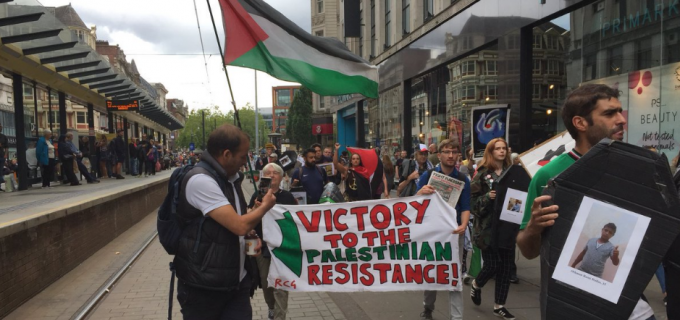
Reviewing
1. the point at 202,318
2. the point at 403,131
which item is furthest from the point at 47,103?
the point at 202,318

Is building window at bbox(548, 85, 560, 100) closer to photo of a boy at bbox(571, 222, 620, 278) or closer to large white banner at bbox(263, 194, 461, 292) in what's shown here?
large white banner at bbox(263, 194, 461, 292)

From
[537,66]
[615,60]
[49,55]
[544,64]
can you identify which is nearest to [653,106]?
[615,60]

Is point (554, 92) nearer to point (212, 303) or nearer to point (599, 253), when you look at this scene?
point (212, 303)

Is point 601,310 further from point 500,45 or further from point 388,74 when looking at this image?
point 388,74

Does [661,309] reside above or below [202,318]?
below

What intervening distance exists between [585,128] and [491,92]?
12533mm

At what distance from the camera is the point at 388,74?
2377cm

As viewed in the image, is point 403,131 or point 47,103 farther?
point 403,131

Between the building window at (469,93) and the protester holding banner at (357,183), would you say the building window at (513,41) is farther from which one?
the protester holding banner at (357,183)

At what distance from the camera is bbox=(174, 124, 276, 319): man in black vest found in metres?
2.99

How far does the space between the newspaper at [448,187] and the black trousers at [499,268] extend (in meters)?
0.77

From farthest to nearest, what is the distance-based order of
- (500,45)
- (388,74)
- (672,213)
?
1. (388,74)
2. (500,45)
3. (672,213)

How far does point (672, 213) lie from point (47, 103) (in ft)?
66.8

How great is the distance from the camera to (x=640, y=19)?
898 centimetres
